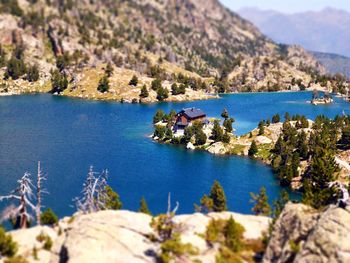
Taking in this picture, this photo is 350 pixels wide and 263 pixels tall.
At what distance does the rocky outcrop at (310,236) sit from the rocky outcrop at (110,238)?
6113 mm

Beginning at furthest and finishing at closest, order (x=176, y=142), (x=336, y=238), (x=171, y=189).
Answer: (x=176, y=142)
(x=171, y=189)
(x=336, y=238)

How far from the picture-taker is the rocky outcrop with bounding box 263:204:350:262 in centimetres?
5738

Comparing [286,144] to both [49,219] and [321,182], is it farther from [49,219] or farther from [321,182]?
[49,219]

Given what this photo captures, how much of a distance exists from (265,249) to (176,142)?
11881 cm

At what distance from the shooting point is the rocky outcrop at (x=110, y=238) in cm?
6228

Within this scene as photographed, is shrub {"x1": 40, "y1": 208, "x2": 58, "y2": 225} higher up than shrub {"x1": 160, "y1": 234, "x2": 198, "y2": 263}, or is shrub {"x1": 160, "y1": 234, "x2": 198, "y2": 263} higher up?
shrub {"x1": 160, "y1": 234, "x2": 198, "y2": 263}

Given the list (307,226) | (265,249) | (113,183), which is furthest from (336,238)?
(113,183)

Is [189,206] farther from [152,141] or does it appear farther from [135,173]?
[152,141]

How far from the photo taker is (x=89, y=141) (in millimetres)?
188375

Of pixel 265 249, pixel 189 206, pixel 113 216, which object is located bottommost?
pixel 189 206

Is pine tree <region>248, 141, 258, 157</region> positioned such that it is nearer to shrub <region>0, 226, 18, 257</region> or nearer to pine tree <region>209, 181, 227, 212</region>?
pine tree <region>209, 181, 227, 212</region>

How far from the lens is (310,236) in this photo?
61.1m

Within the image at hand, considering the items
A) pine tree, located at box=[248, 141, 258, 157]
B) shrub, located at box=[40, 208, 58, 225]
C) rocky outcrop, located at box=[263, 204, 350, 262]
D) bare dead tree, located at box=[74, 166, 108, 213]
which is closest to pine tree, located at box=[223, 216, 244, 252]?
rocky outcrop, located at box=[263, 204, 350, 262]

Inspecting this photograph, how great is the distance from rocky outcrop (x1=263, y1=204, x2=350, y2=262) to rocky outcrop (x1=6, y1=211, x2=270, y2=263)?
6.11m
